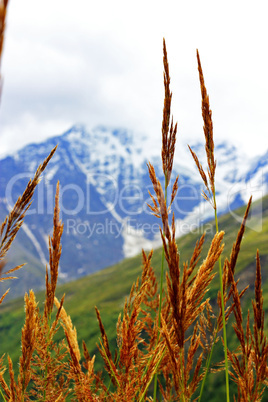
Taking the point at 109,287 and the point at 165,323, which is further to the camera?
the point at 109,287

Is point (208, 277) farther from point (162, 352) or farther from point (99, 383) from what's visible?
point (99, 383)

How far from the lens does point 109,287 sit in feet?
500

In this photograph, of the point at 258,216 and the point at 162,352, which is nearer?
the point at 162,352

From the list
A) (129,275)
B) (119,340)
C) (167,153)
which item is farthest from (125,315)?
(129,275)

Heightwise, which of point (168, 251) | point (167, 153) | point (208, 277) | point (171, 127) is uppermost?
point (171, 127)

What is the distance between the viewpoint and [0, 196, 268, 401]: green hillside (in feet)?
367

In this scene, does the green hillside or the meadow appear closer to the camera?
the meadow

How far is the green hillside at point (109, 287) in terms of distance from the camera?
367 feet

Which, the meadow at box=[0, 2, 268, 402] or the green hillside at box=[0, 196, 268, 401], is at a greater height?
the meadow at box=[0, 2, 268, 402]

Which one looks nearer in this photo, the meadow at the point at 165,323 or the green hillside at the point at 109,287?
the meadow at the point at 165,323

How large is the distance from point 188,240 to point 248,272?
210 ft

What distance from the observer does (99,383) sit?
2.38 meters

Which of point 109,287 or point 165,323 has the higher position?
point 165,323

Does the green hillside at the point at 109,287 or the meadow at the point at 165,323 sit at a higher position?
the meadow at the point at 165,323
